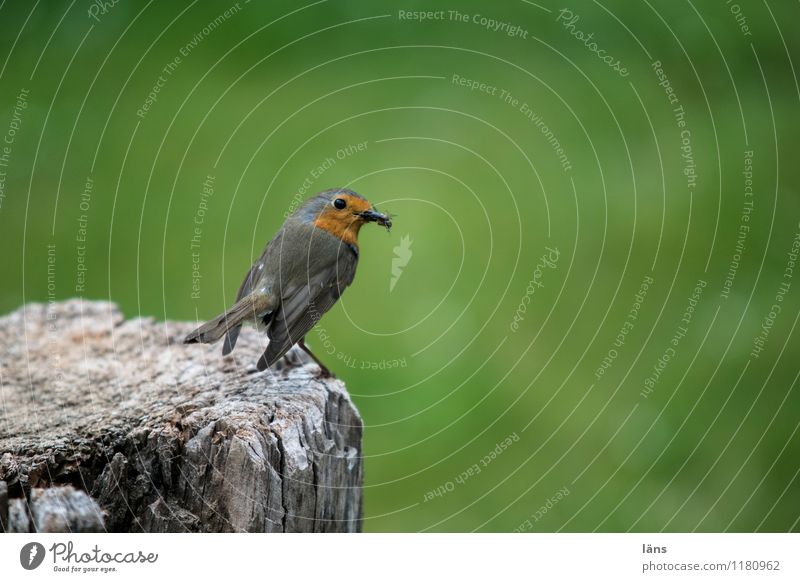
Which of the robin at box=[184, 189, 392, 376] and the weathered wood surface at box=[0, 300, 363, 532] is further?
the robin at box=[184, 189, 392, 376]

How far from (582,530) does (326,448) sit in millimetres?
1832

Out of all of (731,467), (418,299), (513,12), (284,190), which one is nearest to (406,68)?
(513,12)

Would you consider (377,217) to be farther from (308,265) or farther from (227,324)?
(227,324)

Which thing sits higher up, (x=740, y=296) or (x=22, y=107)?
(x=22, y=107)

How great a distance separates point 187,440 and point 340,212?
117 centimetres

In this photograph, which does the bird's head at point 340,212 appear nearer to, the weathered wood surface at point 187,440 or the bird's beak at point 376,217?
the bird's beak at point 376,217

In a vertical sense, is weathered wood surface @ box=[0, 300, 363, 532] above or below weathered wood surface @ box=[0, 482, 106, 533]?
above

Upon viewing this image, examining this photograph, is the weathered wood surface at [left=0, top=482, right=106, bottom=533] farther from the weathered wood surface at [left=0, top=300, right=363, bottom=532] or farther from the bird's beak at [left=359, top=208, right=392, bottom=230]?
the bird's beak at [left=359, top=208, right=392, bottom=230]

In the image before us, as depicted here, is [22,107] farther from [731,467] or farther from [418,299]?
[731,467]

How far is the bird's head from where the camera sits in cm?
337

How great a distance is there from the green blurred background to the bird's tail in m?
1.06

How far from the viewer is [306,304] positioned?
3295 millimetres

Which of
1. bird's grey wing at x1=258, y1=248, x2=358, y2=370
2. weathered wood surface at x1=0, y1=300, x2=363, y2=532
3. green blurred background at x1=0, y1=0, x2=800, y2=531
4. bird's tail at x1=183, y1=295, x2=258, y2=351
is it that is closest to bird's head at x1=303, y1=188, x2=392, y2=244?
bird's grey wing at x1=258, y1=248, x2=358, y2=370

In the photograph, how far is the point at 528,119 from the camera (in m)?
5.09
